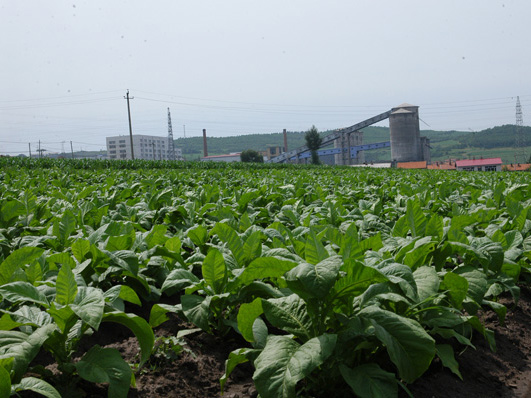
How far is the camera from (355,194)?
6898 millimetres

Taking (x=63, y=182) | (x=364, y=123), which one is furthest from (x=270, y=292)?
(x=364, y=123)

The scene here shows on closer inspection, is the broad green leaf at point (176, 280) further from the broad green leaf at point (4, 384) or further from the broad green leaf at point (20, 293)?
the broad green leaf at point (4, 384)

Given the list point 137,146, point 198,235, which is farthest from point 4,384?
point 137,146

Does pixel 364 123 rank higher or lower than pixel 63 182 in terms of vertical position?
higher

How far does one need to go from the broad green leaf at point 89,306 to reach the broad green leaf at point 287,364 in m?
0.61

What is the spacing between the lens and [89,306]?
165cm

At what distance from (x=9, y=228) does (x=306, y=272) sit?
298 cm

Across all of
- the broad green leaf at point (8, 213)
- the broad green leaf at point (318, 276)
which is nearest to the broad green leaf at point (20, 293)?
the broad green leaf at point (318, 276)

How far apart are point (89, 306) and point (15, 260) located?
31.3 inches

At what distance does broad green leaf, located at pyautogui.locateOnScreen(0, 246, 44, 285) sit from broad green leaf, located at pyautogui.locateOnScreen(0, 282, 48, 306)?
350 mm

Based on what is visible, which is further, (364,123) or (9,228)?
(364,123)

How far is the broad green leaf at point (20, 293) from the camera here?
181 cm

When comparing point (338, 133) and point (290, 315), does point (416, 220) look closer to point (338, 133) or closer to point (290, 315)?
point (290, 315)

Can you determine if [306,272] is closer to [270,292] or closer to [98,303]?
[270,292]
